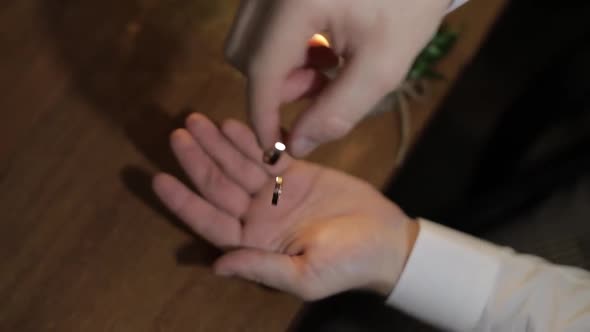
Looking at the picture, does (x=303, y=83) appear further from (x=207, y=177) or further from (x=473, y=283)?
(x=473, y=283)

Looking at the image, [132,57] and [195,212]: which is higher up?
[132,57]

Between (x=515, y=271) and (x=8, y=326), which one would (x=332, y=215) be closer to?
(x=515, y=271)

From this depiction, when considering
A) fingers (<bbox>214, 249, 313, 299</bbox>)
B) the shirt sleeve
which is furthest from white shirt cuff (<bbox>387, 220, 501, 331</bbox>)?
fingers (<bbox>214, 249, 313, 299</bbox>)

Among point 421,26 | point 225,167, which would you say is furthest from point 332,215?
point 421,26

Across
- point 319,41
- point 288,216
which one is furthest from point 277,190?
point 319,41

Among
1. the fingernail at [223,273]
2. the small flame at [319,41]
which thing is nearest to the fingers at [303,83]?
the small flame at [319,41]

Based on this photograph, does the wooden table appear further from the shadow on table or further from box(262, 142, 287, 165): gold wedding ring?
box(262, 142, 287, 165): gold wedding ring

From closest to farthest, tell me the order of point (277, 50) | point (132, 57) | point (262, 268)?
point (277, 50), point (262, 268), point (132, 57)

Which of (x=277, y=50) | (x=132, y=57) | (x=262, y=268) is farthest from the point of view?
(x=132, y=57)
